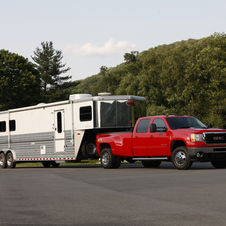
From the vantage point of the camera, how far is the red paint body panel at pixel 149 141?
50.8ft

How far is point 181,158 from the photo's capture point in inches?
609

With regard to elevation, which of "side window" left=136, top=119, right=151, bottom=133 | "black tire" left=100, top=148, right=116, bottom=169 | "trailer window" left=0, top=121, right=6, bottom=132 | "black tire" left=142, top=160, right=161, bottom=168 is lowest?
"black tire" left=142, top=160, right=161, bottom=168

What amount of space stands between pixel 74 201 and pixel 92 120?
10.3 m

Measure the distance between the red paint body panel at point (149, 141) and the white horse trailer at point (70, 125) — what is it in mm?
912

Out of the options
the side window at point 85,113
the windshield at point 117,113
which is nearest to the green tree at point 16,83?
the side window at point 85,113

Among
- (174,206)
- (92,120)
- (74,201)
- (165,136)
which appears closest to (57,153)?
(92,120)

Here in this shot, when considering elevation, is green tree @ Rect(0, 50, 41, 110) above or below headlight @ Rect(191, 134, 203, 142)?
above

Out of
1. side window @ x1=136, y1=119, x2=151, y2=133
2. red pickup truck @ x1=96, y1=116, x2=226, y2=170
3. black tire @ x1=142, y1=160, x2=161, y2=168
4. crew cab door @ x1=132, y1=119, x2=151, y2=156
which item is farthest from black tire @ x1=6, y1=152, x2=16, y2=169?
side window @ x1=136, y1=119, x2=151, y2=133

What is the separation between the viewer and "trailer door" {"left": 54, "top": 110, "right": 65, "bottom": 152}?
20.2m

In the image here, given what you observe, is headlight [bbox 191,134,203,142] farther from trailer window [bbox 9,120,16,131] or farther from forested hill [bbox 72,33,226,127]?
forested hill [bbox 72,33,226,127]

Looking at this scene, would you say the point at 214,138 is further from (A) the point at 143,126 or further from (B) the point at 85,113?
(B) the point at 85,113

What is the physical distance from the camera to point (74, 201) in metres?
8.45

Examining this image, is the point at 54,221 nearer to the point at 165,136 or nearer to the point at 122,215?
the point at 122,215

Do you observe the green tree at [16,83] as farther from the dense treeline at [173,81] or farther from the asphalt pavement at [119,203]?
the asphalt pavement at [119,203]
